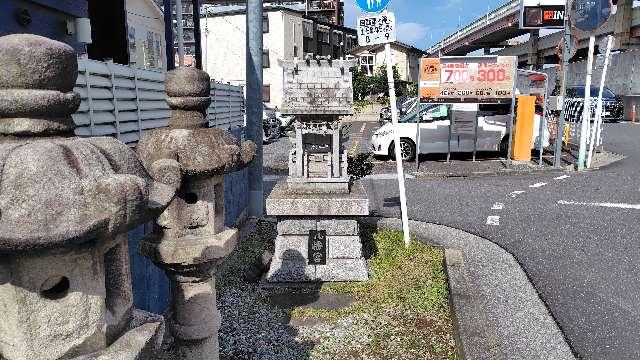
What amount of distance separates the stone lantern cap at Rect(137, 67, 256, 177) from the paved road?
362 centimetres

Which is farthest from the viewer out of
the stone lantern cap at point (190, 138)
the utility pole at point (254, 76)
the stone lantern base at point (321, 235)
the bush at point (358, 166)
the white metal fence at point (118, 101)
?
the bush at point (358, 166)

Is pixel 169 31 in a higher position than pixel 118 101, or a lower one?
higher

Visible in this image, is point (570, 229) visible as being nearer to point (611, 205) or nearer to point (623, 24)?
point (611, 205)

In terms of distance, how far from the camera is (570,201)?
963cm

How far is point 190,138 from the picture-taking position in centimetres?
266

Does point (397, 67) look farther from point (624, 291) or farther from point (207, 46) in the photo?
point (624, 291)

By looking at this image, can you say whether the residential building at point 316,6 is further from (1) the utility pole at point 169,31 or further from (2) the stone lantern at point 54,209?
(2) the stone lantern at point 54,209

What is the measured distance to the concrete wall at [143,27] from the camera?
16.6 m

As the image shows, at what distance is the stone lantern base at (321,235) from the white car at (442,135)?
9293mm

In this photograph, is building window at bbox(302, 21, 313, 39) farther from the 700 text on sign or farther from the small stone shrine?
the small stone shrine

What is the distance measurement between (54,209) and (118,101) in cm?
317

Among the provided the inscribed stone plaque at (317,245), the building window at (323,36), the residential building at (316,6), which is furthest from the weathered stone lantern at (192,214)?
the residential building at (316,6)

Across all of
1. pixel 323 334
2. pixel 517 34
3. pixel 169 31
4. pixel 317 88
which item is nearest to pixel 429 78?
pixel 169 31

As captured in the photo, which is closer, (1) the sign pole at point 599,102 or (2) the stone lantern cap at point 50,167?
(2) the stone lantern cap at point 50,167
